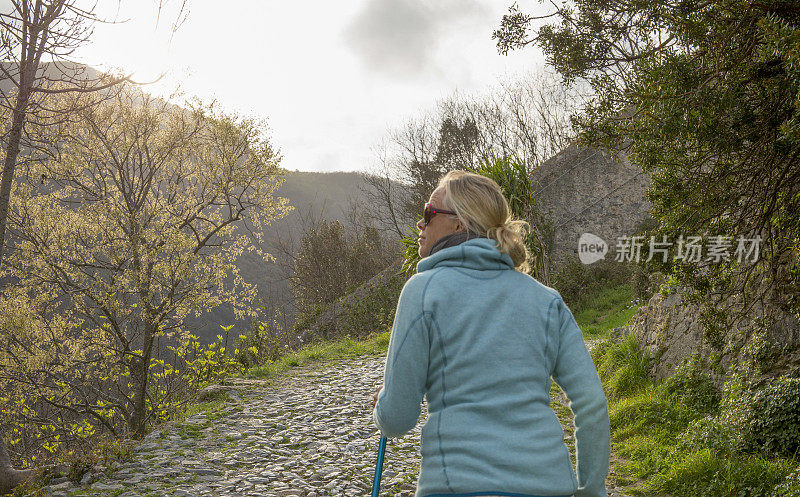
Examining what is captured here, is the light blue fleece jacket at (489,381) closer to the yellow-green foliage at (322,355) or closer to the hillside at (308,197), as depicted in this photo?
the yellow-green foliage at (322,355)

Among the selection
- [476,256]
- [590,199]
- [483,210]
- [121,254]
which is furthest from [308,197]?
[476,256]

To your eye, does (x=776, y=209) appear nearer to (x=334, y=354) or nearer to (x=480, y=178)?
(x=480, y=178)

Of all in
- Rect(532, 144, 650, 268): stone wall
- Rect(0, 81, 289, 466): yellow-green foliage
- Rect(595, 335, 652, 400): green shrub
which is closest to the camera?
Rect(595, 335, 652, 400): green shrub

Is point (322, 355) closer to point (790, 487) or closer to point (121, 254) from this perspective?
point (121, 254)

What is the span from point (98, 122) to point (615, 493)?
12.1 metres

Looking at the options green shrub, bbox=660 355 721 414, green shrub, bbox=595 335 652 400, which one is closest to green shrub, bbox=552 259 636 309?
green shrub, bbox=595 335 652 400

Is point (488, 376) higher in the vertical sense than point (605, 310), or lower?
higher

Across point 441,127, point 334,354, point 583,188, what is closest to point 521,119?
point 441,127

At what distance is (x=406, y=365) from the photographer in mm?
1664

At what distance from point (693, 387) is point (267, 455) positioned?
496cm

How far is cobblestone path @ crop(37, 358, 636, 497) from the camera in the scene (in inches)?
219

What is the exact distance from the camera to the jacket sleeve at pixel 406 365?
1649 millimetres

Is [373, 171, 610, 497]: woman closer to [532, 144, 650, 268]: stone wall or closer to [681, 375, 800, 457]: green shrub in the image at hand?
[681, 375, 800, 457]: green shrub

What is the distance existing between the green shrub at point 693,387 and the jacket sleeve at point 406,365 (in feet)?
18.2
